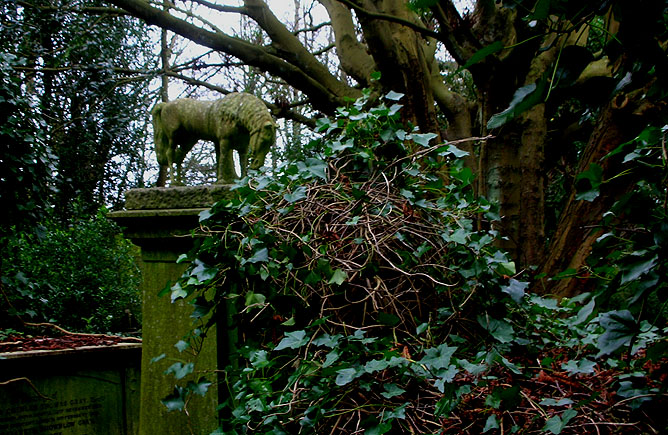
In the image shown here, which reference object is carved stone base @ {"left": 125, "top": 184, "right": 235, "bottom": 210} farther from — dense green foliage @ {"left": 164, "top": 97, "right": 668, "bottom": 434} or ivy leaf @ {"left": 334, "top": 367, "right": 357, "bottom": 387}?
ivy leaf @ {"left": 334, "top": 367, "right": 357, "bottom": 387}

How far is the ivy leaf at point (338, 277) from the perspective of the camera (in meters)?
1.56

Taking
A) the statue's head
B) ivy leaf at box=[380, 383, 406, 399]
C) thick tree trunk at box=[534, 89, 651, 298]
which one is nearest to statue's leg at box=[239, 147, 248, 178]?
the statue's head

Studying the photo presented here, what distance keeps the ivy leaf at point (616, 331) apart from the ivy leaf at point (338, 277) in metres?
0.76

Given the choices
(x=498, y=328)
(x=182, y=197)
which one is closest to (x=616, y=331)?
(x=498, y=328)

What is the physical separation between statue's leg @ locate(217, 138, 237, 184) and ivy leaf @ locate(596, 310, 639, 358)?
6.53 ft

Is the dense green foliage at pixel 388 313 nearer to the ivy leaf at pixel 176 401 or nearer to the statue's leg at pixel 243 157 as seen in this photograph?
the ivy leaf at pixel 176 401

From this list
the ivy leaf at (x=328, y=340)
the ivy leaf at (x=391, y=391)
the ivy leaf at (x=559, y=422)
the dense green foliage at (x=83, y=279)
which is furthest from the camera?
the dense green foliage at (x=83, y=279)

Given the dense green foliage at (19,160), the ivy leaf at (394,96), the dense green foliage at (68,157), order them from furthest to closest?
the dense green foliage at (68,157) < the dense green foliage at (19,160) < the ivy leaf at (394,96)

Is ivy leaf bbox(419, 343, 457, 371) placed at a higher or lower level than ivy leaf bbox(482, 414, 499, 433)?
higher

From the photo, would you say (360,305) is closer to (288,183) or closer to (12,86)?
(288,183)

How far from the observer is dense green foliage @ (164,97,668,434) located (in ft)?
4.33

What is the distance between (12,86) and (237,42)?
2.74 metres

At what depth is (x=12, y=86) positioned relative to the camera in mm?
3648

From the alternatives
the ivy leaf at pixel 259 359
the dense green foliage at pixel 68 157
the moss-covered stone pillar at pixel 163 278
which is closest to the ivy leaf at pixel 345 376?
the ivy leaf at pixel 259 359
